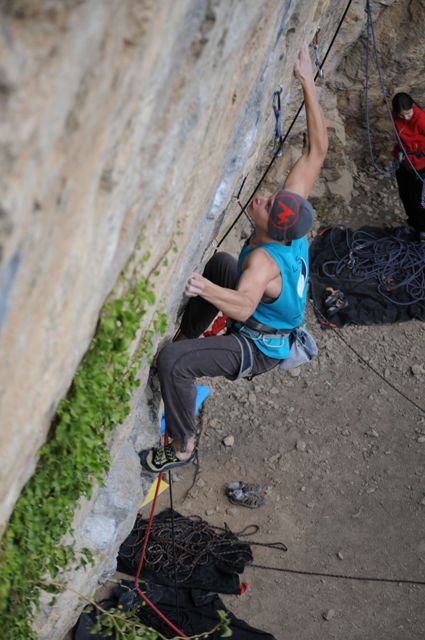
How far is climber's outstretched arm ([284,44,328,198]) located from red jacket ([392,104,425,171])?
386 centimetres

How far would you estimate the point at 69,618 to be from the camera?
18.1ft

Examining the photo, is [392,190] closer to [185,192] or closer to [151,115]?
[185,192]

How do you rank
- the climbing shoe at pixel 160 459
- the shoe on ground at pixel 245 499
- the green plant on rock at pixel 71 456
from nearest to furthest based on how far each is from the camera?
the green plant on rock at pixel 71 456 → the climbing shoe at pixel 160 459 → the shoe on ground at pixel 245 499

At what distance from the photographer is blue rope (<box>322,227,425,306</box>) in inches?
372

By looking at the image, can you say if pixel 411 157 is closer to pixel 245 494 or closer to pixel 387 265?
pixel 387 265

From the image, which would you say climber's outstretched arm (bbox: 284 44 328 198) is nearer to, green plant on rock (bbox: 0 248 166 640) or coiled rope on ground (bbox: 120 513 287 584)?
green plant on rock (bbox: 0 248 166 640)

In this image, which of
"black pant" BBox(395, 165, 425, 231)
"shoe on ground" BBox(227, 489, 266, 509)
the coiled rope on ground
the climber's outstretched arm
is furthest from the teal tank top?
"black pant" BBox(395, 165, 425, 231)

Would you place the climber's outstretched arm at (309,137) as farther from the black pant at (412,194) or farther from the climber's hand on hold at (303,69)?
the black pant at (412,194)

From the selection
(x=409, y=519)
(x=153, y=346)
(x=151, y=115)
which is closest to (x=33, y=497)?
(x=153, y=346)

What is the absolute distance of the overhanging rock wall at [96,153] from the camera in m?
2.10

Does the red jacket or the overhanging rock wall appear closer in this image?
the overhanging rock wall

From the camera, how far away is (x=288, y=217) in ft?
15.6

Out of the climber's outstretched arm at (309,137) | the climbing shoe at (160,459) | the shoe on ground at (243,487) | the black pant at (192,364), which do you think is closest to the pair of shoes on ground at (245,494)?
the shoe on ground at (243,487)

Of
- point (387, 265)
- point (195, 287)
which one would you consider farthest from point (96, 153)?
point (387, 265)
